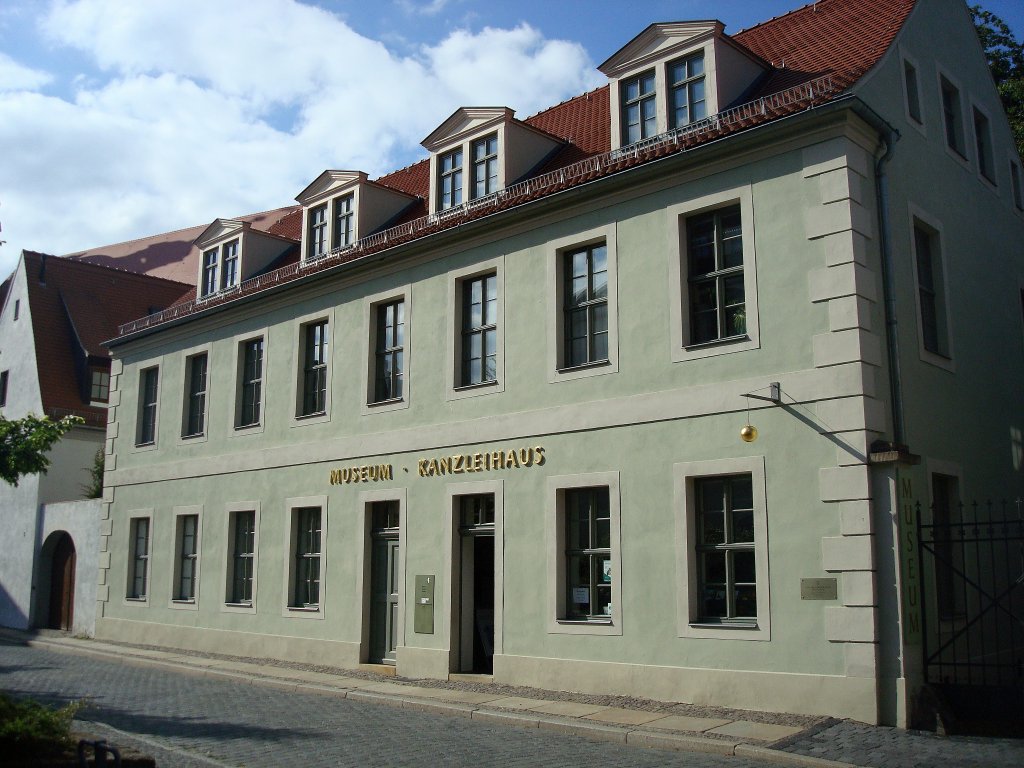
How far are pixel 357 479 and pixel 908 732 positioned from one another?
10383mm

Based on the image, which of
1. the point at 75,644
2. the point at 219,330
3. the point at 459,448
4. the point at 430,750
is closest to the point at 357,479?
the point at 459,448

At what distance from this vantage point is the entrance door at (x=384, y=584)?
1738cm

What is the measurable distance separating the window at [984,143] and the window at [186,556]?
17198 mm

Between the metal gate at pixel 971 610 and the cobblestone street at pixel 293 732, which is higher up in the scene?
the metal gate at pixel 971 610

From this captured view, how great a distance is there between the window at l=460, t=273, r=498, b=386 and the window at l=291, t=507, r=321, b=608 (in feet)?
15.5

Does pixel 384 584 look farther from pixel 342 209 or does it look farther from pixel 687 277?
pixel 342 209

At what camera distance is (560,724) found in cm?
1173

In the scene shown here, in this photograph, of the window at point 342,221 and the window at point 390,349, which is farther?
the window at point 342,221

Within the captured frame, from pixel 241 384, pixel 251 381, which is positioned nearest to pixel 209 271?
pixel 241 384

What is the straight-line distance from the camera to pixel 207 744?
36.0 ft

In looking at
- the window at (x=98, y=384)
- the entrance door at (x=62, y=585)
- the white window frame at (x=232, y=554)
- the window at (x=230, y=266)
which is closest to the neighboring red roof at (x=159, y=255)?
the window at (x=98, y=384)

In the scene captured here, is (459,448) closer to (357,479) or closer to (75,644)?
(357,479)

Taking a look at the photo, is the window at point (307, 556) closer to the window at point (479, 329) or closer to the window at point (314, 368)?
the window at point (314, 368)

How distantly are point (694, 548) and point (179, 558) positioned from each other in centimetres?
1376
